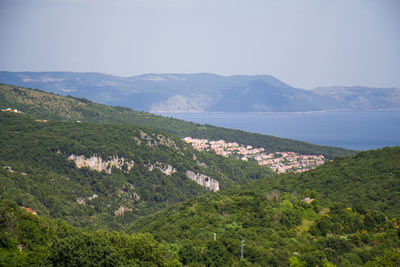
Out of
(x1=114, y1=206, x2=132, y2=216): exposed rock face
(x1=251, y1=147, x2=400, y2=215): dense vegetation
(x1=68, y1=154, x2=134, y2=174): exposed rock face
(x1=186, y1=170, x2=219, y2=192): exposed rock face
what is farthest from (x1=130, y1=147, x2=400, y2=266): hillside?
(x1=186, y1=170, x2=219, y2=192): exposed rock face

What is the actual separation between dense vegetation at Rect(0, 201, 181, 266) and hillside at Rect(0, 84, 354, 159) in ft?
243

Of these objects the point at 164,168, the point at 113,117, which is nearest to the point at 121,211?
the point at 164,168

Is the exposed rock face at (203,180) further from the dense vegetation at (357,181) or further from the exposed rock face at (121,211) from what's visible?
the dense vegetation at (357,181)

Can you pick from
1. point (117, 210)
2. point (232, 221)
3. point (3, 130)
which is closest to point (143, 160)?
point (117, 210)

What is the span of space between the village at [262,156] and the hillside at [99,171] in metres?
13.9

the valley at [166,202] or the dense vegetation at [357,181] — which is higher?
the dense vegetation at [357,181]

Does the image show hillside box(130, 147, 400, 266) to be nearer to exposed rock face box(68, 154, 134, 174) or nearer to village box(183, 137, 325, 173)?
exposed rock face box(68, 154, 134, 174)

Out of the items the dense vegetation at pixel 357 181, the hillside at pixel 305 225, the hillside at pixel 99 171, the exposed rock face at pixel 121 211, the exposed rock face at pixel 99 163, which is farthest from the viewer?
the exposed rock face at pixel 99 163

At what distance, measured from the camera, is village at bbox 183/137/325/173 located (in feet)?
344

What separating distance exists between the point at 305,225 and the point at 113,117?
4047 inches

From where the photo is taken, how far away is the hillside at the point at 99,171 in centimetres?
5234

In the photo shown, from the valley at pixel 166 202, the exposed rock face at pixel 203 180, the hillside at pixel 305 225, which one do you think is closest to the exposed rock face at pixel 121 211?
the valley at pixel 166 202

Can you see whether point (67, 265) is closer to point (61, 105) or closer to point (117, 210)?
point (117, 210)

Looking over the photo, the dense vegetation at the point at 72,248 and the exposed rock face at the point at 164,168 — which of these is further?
the exposed rock face at the point at 164,168
